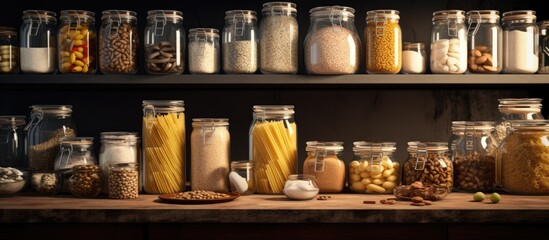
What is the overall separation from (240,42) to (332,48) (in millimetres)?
307

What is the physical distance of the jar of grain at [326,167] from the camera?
7.41ft

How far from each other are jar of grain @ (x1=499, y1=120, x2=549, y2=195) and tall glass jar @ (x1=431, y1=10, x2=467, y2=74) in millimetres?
268

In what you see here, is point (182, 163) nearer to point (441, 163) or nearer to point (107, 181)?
point (107, 181)

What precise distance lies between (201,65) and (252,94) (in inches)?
15.0

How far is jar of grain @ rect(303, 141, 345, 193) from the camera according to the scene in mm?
2260

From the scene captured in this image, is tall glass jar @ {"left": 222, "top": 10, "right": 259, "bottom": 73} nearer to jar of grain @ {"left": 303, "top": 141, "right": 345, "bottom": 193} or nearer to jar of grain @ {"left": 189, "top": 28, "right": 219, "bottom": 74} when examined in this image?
jar of grain @ {"left": 189, "top": 28, "right": 219, "bottom": 74}

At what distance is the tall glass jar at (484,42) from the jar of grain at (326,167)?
0.55 meters

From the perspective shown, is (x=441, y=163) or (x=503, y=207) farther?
(x=441, y=163)

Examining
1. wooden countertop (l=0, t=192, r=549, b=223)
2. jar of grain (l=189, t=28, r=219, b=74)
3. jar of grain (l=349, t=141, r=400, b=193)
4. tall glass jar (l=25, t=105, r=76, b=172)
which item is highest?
jar of grain (l=189, t=28, r=219, b=74)

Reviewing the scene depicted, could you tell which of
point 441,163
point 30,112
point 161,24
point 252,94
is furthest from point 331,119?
point 30,112

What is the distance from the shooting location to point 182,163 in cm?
232

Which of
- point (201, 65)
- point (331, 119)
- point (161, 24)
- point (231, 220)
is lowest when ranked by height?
point (231, 220)

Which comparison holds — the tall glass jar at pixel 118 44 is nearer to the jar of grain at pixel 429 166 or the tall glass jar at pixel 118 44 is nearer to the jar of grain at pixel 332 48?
the jar of grain at pixel 332 48

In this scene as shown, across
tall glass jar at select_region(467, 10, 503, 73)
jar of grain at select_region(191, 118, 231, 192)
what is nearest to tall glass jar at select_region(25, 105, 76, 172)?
jar of grain at select_region(191, 118, 231, 192)
